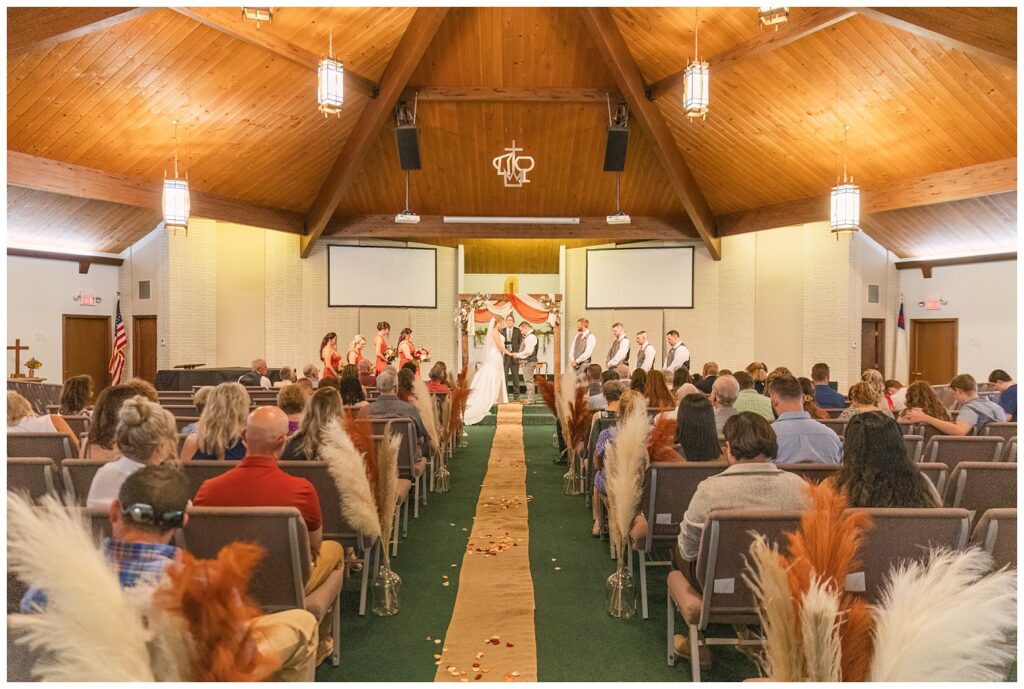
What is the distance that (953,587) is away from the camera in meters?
0.89

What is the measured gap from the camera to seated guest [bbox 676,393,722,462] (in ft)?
12.8

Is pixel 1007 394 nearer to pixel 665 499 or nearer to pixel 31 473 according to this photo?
pixel 665 499

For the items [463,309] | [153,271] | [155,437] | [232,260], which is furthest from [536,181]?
[155,437]

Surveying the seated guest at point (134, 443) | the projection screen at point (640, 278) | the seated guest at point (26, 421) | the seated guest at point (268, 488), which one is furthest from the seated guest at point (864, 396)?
the projection screen at point (640, 278)

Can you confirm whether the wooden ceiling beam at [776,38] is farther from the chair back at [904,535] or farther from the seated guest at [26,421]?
the seated guest at [26,421]

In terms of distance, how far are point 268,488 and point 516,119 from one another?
10.5m

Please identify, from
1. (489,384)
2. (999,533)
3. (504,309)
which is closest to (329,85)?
(489,384)

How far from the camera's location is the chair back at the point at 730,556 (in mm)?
2330

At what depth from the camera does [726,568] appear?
246cm

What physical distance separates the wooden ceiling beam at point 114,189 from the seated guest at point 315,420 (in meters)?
7.71

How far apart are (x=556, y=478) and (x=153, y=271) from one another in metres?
9.77

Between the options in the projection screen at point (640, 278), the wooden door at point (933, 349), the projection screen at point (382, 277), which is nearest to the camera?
the wooden door at point (933, 349)

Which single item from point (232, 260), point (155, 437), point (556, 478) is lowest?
point (556, 478)

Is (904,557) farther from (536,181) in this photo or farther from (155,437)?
(536,181)
